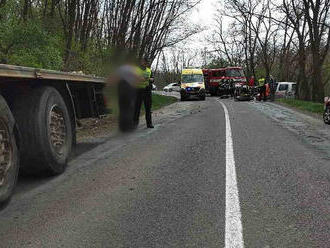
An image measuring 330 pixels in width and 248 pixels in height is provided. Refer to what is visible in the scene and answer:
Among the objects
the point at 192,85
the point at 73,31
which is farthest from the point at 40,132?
the point at 192,85

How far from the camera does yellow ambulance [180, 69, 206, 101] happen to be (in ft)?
103

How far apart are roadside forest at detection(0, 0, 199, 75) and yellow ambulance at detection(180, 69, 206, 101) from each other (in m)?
8.02

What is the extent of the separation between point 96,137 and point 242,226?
608 centimetres

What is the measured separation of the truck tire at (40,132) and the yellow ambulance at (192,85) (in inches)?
1011

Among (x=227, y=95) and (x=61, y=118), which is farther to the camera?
(x=227, y=95)

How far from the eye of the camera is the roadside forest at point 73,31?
8258 millimetres

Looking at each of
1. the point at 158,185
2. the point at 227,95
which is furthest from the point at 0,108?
the point at 227,95

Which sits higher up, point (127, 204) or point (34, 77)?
point (34, 77)

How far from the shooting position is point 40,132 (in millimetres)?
5211

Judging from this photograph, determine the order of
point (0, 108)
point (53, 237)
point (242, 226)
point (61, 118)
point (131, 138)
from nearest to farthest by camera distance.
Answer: point (53, 237) < point (242, 226) < point (0, 108) < point (61, 118) < point (131, 138)

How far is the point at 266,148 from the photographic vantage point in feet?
26.1

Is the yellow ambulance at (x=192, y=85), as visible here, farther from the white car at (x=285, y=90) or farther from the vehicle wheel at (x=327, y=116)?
the vehicle wheel at (x=327, y=116)

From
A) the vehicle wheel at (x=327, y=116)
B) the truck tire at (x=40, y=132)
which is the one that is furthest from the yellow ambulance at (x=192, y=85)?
the truck tire at (x=40, y=132)

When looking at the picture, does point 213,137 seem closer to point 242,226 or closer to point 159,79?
point 242,226
